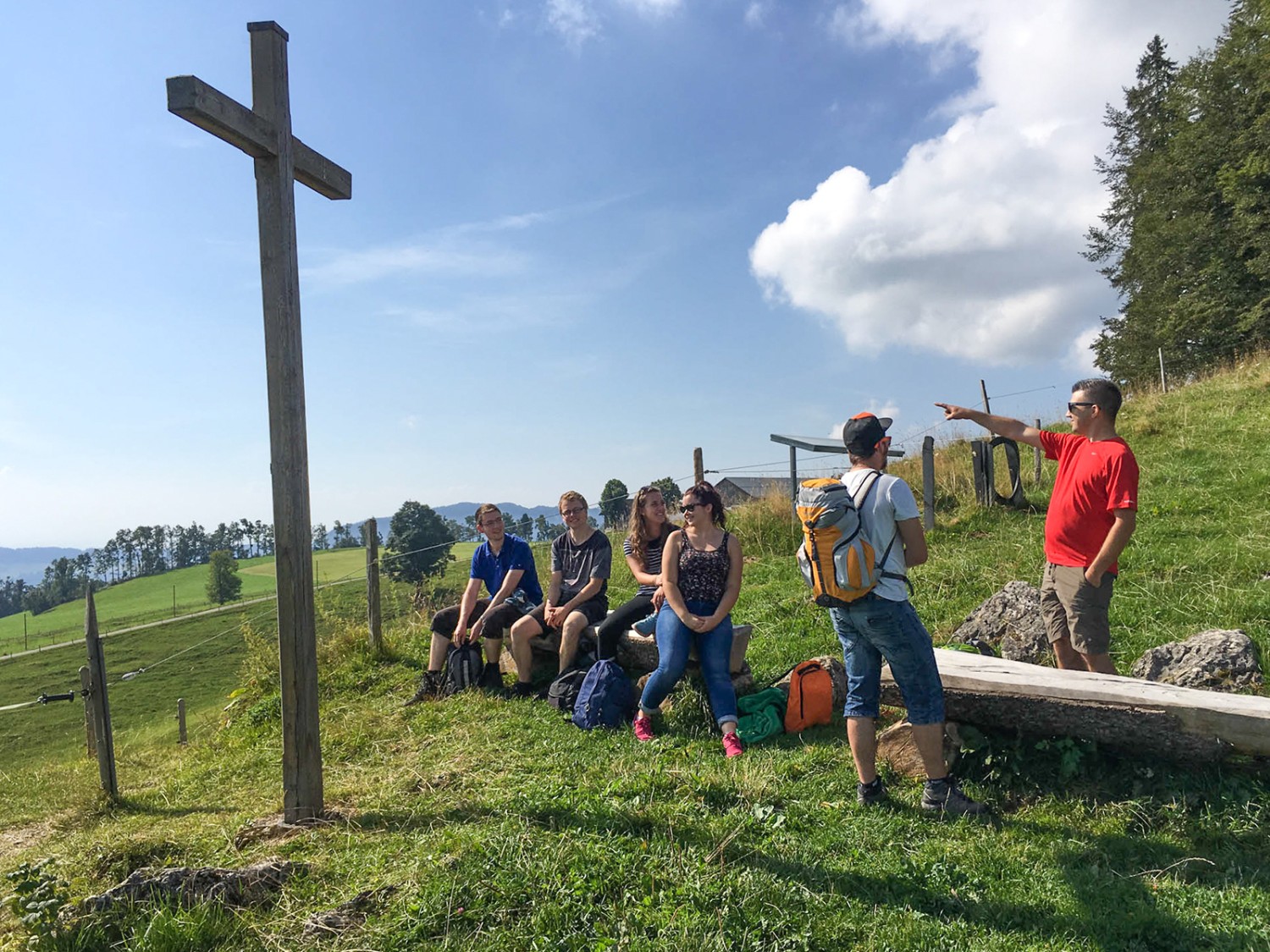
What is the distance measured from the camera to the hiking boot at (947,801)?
3.60 metres

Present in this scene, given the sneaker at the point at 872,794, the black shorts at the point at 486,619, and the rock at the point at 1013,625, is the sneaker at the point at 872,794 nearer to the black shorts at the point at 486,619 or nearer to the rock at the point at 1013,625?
the rock at the point at 1013,625

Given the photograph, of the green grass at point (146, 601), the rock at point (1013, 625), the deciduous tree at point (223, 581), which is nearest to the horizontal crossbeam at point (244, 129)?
the rock at point (1013, 625)

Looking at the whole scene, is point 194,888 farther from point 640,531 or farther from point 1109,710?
point 1109,710

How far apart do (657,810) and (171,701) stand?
56798mm

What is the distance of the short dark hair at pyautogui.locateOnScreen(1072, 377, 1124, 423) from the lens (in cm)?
410

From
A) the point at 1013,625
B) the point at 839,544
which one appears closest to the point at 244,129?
the point at 839,544

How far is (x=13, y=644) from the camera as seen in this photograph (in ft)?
275

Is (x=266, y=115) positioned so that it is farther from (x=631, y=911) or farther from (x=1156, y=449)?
(x=1156, y=449)

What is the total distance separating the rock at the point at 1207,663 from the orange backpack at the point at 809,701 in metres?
1.98

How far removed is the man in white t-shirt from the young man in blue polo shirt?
150 inches

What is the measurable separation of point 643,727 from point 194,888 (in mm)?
2743

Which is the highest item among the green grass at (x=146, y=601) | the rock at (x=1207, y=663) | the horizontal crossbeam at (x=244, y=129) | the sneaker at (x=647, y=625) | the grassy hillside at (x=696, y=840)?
the horizontal crossbeam at (x=244, y=129)

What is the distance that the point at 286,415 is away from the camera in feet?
13.5

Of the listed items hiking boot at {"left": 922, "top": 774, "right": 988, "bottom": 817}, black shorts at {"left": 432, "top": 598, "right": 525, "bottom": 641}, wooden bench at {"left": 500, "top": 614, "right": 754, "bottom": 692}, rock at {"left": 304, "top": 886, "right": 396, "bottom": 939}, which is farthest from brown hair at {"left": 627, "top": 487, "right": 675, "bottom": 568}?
rock at {"left": 304, "top": 886, "right": 396, "bottom": 939}
